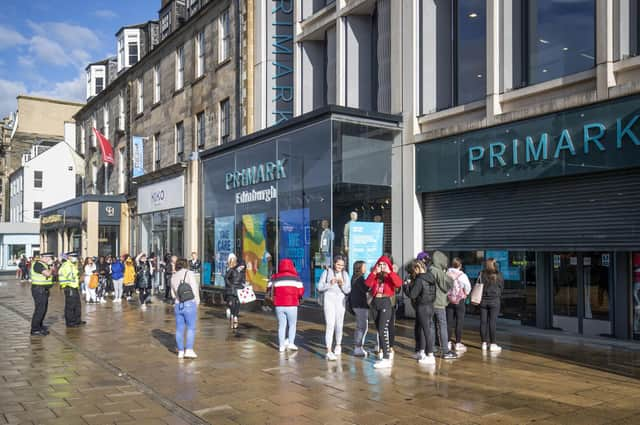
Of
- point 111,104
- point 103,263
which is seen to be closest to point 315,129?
point 103,263

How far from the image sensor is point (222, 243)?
20578mm

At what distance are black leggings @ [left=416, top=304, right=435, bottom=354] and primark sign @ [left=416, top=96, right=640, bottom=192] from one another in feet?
13.4

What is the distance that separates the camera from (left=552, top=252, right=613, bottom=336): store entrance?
37.7 ft

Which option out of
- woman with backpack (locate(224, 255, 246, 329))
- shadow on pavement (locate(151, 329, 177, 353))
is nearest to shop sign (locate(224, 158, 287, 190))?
A: woman with backpack (locate(224, 255, 246, 329))

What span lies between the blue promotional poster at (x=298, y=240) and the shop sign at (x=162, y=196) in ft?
31.4

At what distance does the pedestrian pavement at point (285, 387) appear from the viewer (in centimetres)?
656

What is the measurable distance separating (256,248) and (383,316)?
9633 mm

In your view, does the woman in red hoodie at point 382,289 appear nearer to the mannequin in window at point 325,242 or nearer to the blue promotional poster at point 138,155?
the mannequin in window at point 325,242

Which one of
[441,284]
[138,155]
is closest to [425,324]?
[441,284]

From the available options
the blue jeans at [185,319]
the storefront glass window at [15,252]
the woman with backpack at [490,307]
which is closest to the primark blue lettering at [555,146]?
the woman with backpack at [490,307]

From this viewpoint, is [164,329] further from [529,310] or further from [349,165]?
[529,310]

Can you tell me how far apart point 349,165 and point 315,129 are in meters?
1.34

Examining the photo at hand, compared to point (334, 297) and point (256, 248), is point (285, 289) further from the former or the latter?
point (256, 248)

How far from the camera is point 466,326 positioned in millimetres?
13648
